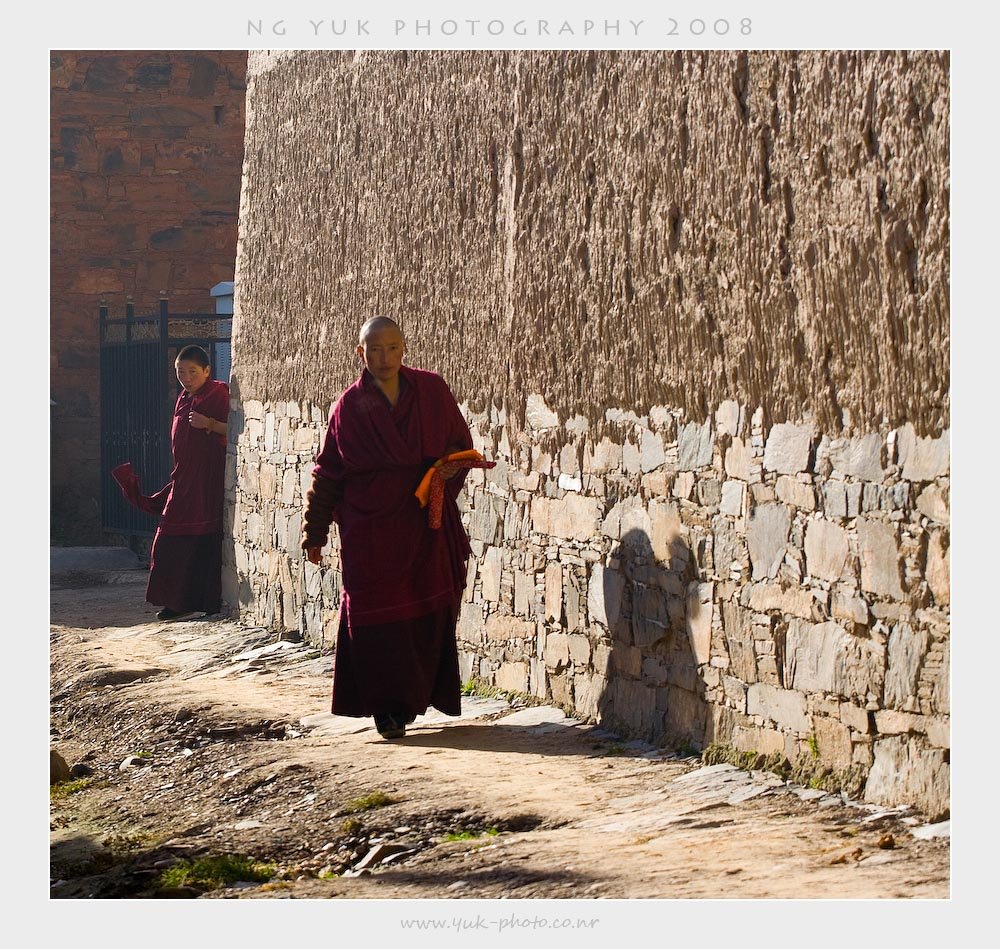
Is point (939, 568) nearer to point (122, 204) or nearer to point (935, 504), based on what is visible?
point (935, 504)

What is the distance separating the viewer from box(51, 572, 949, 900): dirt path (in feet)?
13.1

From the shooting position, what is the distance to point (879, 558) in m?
4.34

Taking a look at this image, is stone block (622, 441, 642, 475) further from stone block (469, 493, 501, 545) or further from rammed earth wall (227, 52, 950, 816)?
stone block (469, 493, 501, 545)

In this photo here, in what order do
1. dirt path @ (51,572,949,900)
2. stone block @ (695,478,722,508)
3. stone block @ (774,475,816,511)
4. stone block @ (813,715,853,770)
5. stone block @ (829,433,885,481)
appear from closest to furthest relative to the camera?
1. dirt path @ (51,572,949,900)
2. stone block @ (829,433,885,481)
3. stone block @ (813,715,853,770)
4. stone block @ (774,475,816,511)
5. stone block @ (695,478,722,508)

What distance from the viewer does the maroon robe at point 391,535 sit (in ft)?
19.1

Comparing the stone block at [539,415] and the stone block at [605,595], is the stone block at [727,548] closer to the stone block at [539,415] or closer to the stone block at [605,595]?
the stone block at [605,595]

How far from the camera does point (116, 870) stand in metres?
4.99

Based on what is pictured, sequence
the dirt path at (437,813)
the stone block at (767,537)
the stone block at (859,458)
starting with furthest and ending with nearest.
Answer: the stone block at (767,537), the stone block at (859,458), the dirt path at (437,813)

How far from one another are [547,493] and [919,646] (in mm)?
2373

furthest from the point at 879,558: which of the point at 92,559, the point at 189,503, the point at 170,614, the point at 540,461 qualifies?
the point at 92,559

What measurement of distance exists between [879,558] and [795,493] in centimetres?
46

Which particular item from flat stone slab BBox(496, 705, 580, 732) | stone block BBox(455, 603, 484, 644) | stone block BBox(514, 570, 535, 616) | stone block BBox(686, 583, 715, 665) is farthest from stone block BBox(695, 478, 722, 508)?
stone block BBox(455, 603, 484, 644)

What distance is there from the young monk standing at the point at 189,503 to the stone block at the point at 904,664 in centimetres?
645

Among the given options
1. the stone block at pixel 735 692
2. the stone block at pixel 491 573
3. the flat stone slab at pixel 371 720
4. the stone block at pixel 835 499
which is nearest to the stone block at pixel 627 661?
the stone block at pixel 735 692
